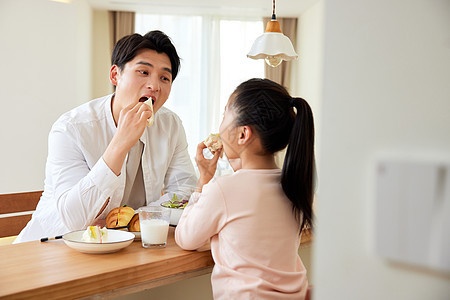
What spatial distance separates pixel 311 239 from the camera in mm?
1437

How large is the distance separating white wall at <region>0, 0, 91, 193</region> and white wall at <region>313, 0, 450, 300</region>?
174 inches

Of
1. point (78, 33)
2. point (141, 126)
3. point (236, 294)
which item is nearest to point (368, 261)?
point (236, 294)

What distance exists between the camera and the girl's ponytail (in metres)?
1.12

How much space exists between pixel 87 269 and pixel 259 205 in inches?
18.1

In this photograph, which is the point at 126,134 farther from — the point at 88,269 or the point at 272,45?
the point at 272,45

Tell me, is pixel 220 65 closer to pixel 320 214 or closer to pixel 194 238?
pixel 194 238

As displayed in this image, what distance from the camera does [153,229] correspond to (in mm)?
1175

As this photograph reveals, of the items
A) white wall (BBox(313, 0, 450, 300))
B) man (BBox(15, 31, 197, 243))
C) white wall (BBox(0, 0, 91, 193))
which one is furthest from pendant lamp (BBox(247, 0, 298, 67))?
white wall (BBox(0, 0, 91, 193))

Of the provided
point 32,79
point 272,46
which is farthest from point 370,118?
point 32,79

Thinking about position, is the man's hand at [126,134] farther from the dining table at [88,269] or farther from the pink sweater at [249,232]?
the pink sweater at [249,232]

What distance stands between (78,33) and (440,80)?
506 cm

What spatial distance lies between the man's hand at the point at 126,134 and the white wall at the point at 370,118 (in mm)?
1138

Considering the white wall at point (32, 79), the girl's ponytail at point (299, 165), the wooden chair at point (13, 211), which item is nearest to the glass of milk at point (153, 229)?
the girl's ponytail at point (299, 165)

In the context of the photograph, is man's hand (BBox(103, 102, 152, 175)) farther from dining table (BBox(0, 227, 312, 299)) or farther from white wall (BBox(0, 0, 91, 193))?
white wall (BBox(0, 0, 91, 193))
